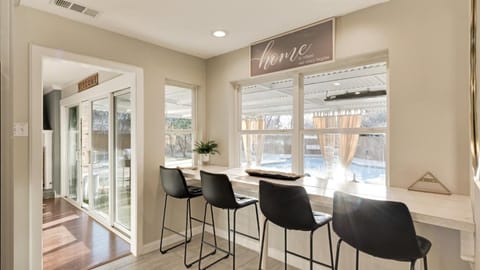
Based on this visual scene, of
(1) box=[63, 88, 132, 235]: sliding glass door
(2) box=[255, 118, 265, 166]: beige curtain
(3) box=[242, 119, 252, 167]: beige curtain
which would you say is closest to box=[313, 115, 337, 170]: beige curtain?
(2) box=[255, 118, 265, 166]: beige curtain

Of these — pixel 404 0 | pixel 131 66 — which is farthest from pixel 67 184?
pixel 404 0

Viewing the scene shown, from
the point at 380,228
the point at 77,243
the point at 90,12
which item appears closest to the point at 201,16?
the point at 90,12

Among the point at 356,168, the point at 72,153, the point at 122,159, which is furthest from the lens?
the point at 72,153

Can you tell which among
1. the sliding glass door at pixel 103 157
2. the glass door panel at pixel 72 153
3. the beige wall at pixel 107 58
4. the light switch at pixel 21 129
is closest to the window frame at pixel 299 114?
the beige wall at pixel 107 58

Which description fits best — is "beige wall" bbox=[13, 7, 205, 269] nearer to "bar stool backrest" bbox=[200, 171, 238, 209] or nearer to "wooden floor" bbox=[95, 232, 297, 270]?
"wooden floor" bbox=[95, 232, 297, 270]

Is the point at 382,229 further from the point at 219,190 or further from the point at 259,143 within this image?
the point at 259,143

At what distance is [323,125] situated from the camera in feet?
8.76

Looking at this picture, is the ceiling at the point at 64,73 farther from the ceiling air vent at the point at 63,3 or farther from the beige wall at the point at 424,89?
the beige wall at the point at 424,89

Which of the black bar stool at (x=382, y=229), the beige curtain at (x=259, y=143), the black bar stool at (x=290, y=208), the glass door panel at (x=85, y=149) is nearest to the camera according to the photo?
the black bar stool at (x=382, y=229)

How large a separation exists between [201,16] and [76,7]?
104 cm

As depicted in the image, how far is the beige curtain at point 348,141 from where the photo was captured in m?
2.45

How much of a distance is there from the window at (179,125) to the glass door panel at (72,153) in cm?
267

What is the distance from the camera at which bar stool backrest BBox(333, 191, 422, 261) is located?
1345 mm

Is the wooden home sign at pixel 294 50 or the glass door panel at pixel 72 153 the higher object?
the wooden home sign at pixel 294 50
